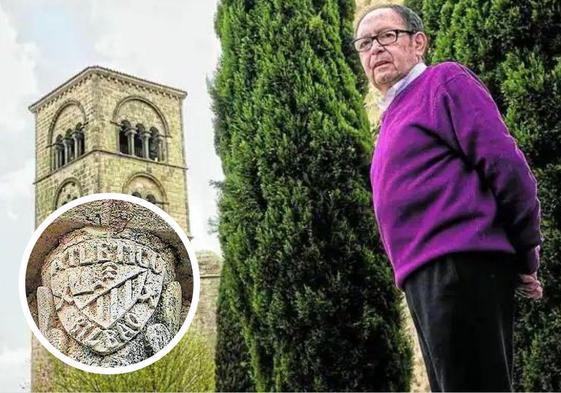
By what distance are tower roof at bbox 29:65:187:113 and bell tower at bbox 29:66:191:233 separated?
0.05 meters

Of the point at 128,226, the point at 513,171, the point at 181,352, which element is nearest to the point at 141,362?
the point at 128,226

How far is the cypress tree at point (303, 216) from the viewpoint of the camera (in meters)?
5.36

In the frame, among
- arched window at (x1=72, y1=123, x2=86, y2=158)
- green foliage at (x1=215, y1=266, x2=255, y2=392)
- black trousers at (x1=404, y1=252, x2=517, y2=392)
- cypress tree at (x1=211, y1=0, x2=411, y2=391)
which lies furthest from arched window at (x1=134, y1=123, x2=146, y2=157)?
black trousers at (x1=404, y1=252, x2=517, y2=392)

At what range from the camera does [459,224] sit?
1.99 metres

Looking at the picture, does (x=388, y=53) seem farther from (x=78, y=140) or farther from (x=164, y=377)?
(x=78, y=140)

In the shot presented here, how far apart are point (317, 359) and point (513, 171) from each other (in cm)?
357

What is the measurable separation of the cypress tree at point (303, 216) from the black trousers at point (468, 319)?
3.33m

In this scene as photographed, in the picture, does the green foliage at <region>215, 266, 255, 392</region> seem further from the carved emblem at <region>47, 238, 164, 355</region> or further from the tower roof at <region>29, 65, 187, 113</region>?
the tower roof at <region>29, 65, 187, 113</region>

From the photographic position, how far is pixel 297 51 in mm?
6047

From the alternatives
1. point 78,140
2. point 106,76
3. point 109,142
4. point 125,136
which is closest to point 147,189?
point 125,136

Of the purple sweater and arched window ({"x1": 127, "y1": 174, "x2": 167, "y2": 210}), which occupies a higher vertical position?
arched window ({"x1": 127, "y1": 174, "x2": 167, "y2": 210})

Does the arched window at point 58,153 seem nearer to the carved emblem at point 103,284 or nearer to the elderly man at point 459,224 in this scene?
the carved emblem at point 103,284

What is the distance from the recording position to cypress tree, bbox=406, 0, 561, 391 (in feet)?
13.9

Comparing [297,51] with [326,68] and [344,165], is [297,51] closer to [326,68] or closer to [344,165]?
Answer: [326,68]
